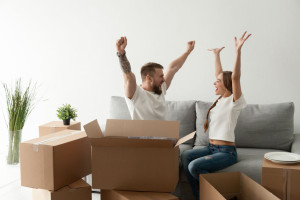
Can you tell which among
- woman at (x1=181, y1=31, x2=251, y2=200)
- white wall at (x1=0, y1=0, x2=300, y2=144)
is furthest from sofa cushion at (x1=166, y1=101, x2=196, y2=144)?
woman at (x1=181, y1=31, x2=251, y2=200)

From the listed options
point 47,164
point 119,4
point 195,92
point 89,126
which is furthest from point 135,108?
point 119,4

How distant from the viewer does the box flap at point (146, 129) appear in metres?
1.98

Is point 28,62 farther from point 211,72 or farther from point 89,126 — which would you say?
point 89,126

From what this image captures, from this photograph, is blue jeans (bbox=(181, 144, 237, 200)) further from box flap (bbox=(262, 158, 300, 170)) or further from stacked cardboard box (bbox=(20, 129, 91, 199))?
stacked cardboard box (bbox=(20, 129, 91, 199))

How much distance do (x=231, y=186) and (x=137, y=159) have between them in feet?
2.33

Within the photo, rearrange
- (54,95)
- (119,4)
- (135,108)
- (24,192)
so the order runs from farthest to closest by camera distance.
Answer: (54,95) < (119,4) < (24,192) < (135,108)

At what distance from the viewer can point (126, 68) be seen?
7.14ft

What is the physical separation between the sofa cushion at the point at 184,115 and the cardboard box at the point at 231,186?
946 millimetres

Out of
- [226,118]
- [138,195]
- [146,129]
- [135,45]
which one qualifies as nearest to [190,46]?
[226,118]

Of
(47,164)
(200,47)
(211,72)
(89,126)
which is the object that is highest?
(200,47)

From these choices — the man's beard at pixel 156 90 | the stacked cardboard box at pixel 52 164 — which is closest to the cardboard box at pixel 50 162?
the stacked cardboard box at pixel 52 164

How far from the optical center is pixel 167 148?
190 centimetres

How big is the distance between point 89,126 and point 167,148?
18.2 inches

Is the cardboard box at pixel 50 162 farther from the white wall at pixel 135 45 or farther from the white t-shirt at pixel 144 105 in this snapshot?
the white wall at pixel 135 45
